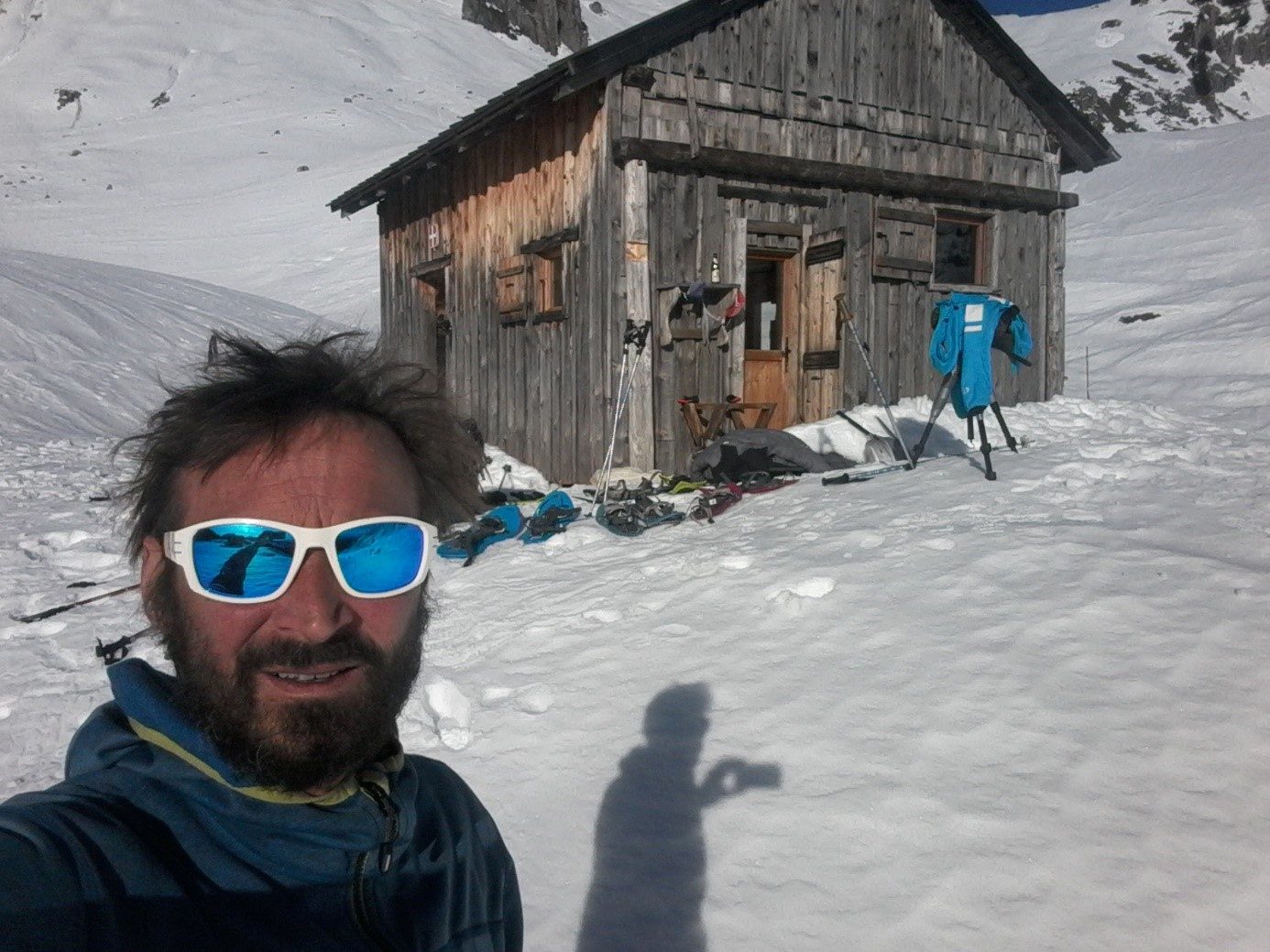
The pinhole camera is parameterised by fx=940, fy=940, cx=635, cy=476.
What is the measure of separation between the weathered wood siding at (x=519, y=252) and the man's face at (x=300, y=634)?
7591 millimetres

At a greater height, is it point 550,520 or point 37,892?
point 37,892

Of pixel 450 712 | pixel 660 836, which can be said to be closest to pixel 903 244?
pixel 450 712

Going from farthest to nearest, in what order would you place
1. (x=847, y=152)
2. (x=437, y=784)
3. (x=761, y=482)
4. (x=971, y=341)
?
(x=847, y=152) < (x=761, y=482) < (x=971, y=341) < (x=437, y=784)

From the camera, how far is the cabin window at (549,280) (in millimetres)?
9930

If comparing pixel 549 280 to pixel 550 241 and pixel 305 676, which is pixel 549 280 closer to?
pixel 550 241

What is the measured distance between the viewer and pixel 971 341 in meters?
7.73

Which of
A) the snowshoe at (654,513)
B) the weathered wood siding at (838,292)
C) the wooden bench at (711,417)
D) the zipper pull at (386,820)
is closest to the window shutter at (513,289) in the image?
the weathered wood siding at (838,292)

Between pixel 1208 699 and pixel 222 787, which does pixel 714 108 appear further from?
pixel 222 787

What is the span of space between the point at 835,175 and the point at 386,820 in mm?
9875

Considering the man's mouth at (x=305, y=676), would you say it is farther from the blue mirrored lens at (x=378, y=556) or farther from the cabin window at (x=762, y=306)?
the cabin window at (x=762, y=306)

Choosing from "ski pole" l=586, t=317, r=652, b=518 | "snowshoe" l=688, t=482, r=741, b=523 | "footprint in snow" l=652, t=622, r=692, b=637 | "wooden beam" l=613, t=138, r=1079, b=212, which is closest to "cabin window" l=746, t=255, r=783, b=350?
"wooden beam" l=613, t=138, r=1079, b=212

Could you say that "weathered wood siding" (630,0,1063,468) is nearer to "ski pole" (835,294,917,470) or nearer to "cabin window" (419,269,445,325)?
"ski pole" (835,294,917,470)

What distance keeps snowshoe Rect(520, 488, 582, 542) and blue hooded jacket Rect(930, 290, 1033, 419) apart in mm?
3286

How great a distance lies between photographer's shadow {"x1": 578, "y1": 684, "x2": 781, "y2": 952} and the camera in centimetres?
298
